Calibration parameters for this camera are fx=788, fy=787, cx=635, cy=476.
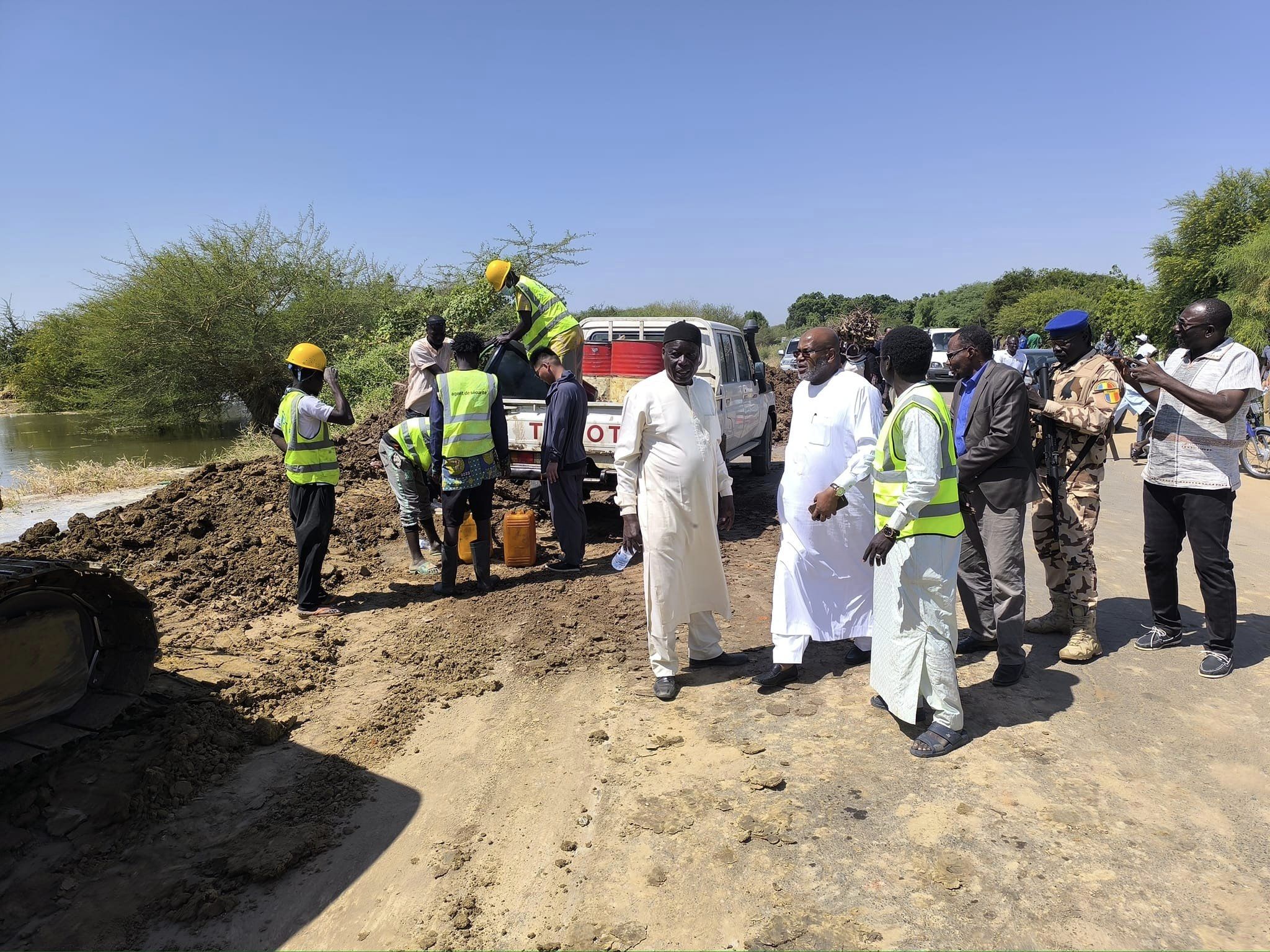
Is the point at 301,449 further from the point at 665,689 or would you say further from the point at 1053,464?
the point at 1053,464

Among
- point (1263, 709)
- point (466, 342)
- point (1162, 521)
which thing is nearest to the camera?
point (1263, 709)

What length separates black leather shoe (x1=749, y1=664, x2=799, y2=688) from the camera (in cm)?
449

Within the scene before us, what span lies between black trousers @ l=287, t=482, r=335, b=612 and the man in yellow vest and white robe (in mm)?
4143

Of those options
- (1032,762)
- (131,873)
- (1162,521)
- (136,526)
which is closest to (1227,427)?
(1162,521)

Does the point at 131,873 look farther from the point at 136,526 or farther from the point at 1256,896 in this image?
the point at 136,526

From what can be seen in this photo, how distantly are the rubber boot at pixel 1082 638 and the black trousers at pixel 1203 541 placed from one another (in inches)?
20.4

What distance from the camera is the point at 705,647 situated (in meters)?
4.89

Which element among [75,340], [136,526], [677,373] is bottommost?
[136,526]

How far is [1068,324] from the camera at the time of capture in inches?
179

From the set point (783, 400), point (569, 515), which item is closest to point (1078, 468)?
point (569, 515)

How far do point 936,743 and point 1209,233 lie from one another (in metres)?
26.5

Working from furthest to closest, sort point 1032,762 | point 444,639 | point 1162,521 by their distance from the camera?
point 444,639 < point 1162,521 < point 1032,762

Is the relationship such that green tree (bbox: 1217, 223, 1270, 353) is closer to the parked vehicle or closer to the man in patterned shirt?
the parked vehicle

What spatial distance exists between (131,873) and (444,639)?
2.59m
